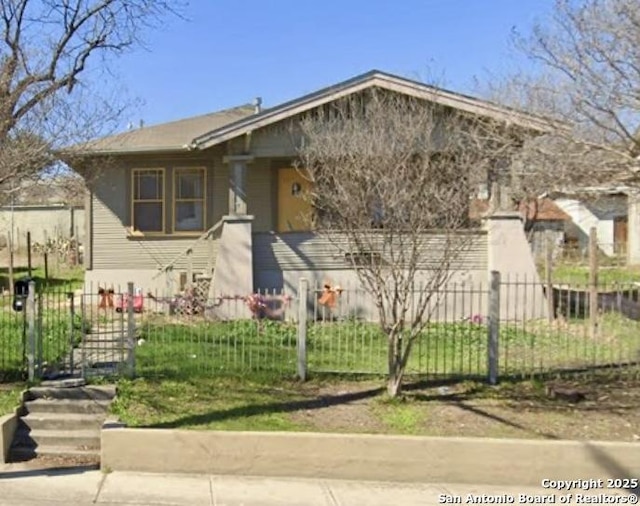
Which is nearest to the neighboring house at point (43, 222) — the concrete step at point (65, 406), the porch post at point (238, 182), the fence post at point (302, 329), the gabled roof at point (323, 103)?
the gabled roof at point (323, 103)

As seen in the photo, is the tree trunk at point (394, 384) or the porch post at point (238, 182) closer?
the tree trunk at point (394, 384)

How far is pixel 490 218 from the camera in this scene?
1141cm

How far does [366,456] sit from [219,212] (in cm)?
955

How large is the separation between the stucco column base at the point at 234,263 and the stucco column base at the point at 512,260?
15.7 ft

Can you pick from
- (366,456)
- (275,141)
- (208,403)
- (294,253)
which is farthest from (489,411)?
(275,141)

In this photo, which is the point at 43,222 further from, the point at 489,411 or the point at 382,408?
the point at 489,411

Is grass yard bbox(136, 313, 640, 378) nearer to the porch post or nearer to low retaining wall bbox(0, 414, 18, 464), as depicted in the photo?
low retaining wall bbox(0, 414, 18, 464)

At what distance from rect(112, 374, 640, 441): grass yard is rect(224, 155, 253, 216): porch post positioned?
17.7 feet

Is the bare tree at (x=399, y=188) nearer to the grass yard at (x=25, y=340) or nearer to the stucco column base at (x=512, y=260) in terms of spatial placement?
the stucco column base at (x=512, y=260)

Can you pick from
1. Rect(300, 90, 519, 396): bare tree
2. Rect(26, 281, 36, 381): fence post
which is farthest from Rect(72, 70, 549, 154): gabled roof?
Rect(26, 281, 36, 381): fence post

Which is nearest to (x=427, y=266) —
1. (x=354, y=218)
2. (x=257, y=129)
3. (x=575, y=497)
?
(x=354, y=218)

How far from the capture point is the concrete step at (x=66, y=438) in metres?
5.79

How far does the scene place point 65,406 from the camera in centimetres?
621

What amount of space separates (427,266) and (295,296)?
4.76 metres
